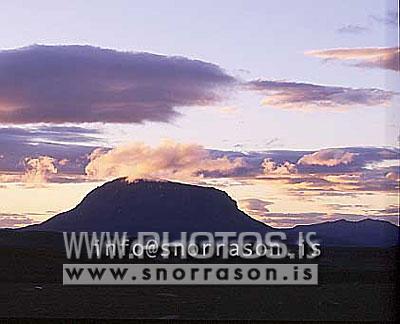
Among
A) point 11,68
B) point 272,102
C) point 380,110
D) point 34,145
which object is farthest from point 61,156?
point 380,110

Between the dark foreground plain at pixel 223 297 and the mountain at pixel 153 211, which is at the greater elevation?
the mountain at pixel 153 211

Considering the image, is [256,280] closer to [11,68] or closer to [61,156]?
[61,156]

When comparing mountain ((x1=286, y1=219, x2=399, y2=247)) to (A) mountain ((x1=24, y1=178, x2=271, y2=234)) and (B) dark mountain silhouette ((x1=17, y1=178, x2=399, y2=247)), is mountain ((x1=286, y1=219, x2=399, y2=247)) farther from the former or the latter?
(A) mountain ((x1=24, y1=178, x2=271, y2=234))

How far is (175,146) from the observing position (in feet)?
20.2

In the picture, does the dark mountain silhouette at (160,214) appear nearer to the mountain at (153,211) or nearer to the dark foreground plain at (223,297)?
the mountain at (153,211)

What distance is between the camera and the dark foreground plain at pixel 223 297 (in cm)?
568

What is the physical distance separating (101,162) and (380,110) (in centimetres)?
192

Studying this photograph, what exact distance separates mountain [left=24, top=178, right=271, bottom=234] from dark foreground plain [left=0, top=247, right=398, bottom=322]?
334 mm

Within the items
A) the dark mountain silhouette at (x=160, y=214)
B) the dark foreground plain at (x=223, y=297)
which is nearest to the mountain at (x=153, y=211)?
the dark mountain silhouette at (x=160, y=214)

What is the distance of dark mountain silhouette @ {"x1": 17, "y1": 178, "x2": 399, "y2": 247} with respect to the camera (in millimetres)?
6105

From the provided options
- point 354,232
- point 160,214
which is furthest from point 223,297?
point 354,232

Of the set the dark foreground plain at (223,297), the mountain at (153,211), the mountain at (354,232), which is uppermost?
the mountain at (153,211)

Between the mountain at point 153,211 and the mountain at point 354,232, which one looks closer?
the mountain at point 354,232

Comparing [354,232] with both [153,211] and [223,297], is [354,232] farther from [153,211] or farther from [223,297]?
[153,211]
